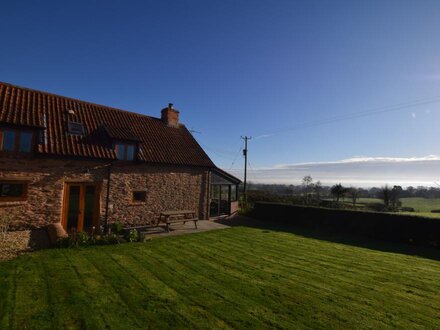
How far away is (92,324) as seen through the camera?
4691mm

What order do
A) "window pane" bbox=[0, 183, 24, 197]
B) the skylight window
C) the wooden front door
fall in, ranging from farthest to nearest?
the skylight window < the wooden front door < "window pane" bbox=[0, 183, 24, 197]

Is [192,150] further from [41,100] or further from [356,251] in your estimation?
[356,251]

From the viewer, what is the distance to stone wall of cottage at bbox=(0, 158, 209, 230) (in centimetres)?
1118

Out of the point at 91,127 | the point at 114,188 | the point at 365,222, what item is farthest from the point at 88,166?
the point at 365,222

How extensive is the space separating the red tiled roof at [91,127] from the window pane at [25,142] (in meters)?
0.45

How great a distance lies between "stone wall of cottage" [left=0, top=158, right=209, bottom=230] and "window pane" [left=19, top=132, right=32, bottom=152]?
51 centimetres

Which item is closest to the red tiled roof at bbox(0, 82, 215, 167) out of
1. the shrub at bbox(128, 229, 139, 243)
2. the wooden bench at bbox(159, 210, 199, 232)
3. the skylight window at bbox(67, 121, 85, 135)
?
the skylight window at bbox(67, 121, 85, 135)

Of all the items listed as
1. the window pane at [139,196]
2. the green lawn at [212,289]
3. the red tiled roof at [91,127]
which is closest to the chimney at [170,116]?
the red tiled roof at [91,127]

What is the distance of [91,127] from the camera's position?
47.2ft

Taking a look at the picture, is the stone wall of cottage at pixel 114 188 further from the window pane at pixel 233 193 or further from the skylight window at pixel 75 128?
the window pane at pixel 233 193

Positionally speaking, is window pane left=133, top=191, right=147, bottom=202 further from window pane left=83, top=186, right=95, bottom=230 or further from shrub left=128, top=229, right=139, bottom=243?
shrub left=128, top=229, right=139, bottom=243

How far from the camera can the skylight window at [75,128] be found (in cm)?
1337

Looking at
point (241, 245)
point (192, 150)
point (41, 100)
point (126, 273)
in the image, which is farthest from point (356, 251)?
point (41, 100)

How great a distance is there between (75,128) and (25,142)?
2602 millimetres
